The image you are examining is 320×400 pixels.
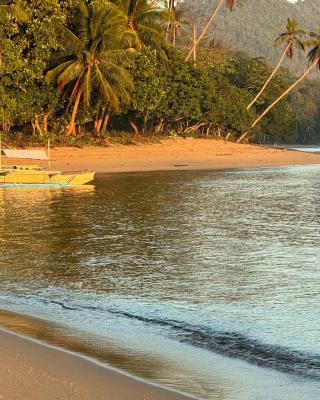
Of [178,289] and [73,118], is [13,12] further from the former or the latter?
[178,289]

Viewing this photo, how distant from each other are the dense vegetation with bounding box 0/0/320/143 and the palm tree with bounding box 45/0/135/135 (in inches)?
2.2

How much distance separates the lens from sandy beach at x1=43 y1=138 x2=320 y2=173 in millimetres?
41469

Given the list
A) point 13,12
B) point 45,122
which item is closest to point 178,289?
point 13,12

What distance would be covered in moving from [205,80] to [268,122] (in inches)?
1108

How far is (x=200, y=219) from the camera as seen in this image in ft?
65.1

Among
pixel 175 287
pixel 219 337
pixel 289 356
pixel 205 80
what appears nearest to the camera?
pixel 289 356

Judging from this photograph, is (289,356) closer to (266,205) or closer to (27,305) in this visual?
(27,305)

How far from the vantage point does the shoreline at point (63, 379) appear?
5.55 meters

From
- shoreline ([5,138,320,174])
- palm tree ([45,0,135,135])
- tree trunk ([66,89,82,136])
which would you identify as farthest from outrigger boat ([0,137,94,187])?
tree trunk ([66,89,82,136])

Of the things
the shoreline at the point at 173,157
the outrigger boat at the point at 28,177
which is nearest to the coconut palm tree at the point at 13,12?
the shoreline at the point at 173,157

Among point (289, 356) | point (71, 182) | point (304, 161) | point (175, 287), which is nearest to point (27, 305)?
point (175, 287)

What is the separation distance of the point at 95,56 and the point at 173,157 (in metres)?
8.40

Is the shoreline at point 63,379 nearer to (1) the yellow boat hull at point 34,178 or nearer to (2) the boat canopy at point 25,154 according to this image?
(1) the yellow boat hull at point 34,178

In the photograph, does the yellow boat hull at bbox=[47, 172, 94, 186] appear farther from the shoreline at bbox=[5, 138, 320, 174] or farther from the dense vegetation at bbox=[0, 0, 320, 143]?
the dense vegetation at bbox=[0, 0, 320, 143]
